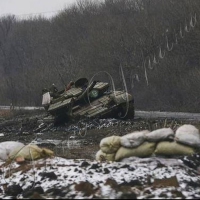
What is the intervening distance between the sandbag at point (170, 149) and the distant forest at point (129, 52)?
56.8 feet

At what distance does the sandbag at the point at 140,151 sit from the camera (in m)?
10.6

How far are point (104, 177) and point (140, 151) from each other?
1452 mm

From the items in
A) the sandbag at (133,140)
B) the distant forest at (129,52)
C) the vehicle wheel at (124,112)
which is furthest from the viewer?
the distant forest at (129,52)

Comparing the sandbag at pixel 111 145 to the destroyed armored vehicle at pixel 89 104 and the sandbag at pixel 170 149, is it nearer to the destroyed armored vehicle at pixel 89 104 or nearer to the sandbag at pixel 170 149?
the sandbag at pixel 170 149

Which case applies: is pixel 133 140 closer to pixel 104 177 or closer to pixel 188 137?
pixel 188 137

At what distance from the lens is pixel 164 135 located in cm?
1066

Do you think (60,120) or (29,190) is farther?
(60,120)

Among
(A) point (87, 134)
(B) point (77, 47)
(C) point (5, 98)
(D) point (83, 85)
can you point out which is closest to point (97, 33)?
(B) point (77, 47)

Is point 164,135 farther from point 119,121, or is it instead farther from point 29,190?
point 119,121

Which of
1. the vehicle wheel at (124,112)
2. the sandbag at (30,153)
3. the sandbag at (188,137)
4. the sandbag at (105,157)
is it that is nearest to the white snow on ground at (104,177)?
the sandbag at (30,153)

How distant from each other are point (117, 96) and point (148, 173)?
13090mm

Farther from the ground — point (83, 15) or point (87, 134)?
point (83, 15)

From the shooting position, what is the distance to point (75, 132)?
67.5 feet

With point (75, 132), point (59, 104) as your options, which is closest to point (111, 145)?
point (75, 132)
